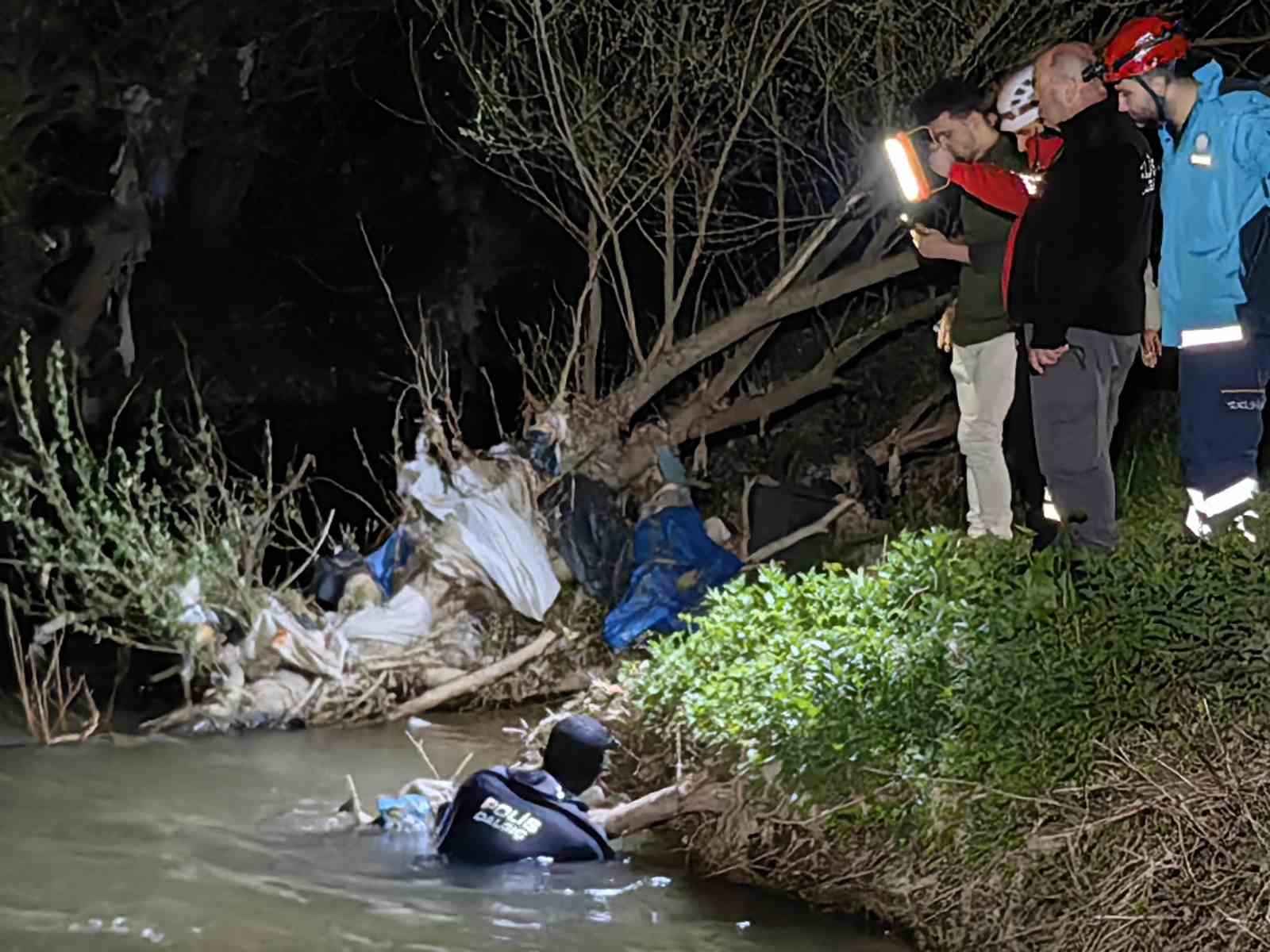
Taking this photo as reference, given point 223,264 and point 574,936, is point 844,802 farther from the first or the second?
point 223,264

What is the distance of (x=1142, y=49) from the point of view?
5.32 metres

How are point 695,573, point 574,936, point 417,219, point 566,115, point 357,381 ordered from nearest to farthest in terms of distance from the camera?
point 574,936, point 695,573, point 566,115, point 357,381, point 417,219

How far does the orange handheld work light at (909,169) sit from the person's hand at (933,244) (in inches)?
6.7

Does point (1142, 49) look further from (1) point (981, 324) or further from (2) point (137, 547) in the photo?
(2) point (137, 547)

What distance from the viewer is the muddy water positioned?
4914 mm

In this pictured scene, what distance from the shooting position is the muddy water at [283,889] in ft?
16.1

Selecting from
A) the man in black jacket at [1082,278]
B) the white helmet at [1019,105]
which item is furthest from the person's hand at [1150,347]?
the white helmet at [1019,105]

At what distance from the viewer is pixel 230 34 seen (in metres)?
12.9

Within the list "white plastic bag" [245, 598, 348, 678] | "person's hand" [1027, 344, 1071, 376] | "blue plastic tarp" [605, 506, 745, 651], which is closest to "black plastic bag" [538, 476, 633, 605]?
"blue plastic tarp" [605, 506, 745, 651]

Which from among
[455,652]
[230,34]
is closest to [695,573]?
[455,652]

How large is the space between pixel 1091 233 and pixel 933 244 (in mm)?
1254

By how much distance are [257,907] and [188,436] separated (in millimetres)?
8376

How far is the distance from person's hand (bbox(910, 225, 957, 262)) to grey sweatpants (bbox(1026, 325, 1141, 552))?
104 cm

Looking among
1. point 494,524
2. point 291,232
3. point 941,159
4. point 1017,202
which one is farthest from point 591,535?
point 291,232
